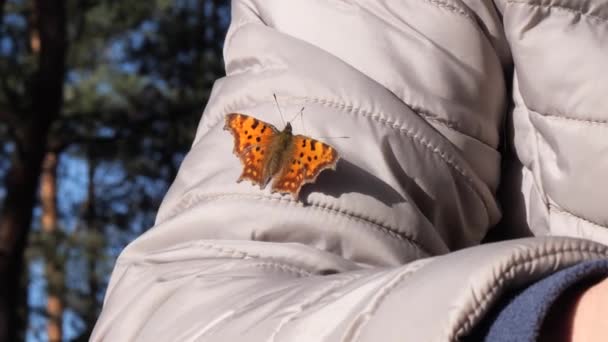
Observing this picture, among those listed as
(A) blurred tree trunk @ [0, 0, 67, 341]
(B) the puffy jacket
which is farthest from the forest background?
(B) the puffy jacket

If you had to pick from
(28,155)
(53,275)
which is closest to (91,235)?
(53,275)

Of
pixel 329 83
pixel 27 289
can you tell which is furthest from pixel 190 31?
pixel 329 83

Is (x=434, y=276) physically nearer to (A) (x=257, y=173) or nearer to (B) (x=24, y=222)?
(A) (x=257, y=173)

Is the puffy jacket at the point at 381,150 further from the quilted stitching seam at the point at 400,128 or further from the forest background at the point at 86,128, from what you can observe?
the forest background at the point at 86,128

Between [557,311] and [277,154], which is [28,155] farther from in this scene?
[557,311]

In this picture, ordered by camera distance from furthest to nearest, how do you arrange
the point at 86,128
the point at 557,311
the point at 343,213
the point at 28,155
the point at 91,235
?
the point at 91,235 < the point at 86,128 < the point at 28,155 < the point at 343,213 < the point at 557,311

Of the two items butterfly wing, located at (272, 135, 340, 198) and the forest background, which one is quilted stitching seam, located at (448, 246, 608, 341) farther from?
the forest background

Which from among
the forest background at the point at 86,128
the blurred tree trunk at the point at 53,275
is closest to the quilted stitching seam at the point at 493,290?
the forest background at the point at 86,128

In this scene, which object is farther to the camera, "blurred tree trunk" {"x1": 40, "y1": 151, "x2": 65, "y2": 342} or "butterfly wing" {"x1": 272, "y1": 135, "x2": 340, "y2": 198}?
"blurred tree trunk" {"x1": 40, "y1": 151, "x2": 65, "y2": 342}
